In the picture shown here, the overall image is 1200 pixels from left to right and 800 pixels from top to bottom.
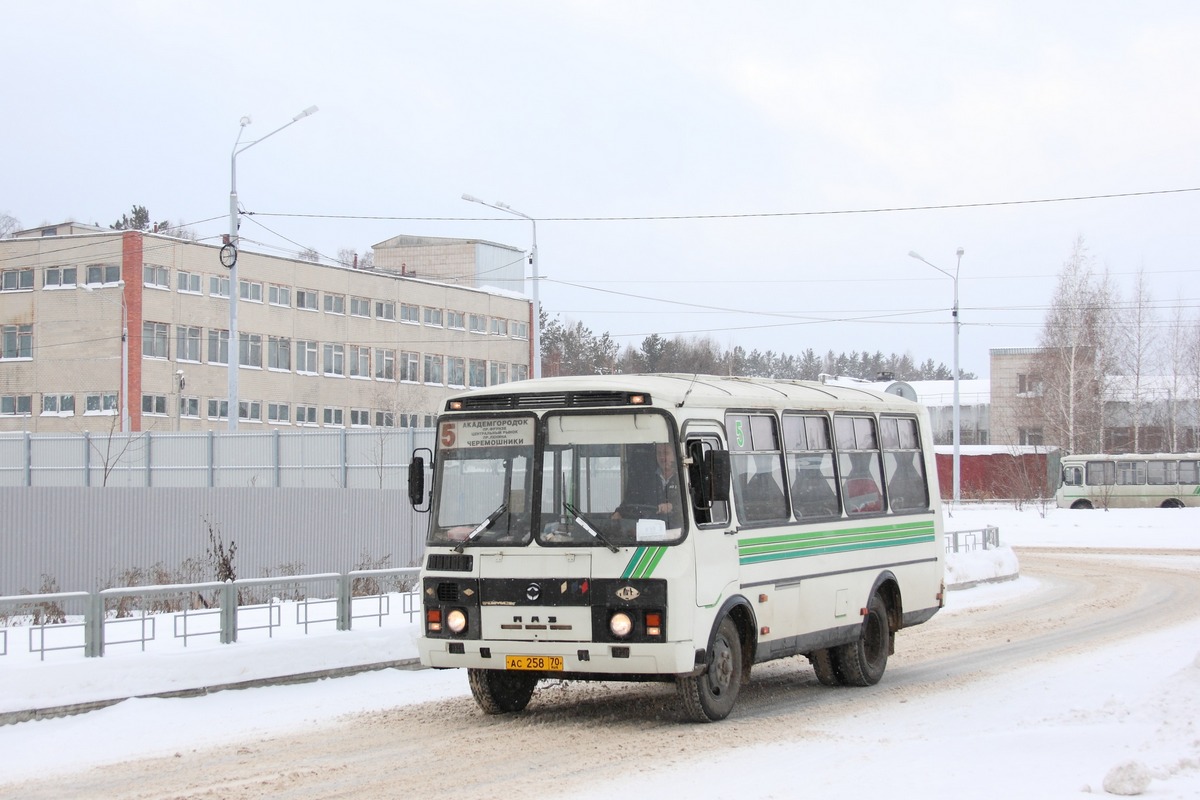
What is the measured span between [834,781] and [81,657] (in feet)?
24.0

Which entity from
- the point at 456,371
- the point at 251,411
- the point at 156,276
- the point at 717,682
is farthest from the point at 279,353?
the point at 717,682

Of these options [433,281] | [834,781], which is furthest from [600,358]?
[834,781]

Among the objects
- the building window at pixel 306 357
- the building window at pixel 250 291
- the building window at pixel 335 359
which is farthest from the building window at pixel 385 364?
the building window at pixel 250 291

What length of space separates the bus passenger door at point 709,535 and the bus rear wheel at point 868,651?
9.10 ft

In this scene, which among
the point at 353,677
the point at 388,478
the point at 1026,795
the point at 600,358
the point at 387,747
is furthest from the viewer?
the point at 600,358

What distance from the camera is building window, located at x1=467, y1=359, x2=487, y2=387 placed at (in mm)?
80562

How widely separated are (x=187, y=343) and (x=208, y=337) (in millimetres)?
1259

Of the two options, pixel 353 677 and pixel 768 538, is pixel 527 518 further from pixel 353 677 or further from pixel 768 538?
pixel 353 677

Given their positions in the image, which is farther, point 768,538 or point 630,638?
point 768,538

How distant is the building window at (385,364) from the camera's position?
75.3 metres

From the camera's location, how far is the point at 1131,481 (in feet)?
204

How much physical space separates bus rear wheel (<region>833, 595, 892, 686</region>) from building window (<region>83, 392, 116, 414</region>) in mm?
53729

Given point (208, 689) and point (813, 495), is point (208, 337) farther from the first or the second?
point (813, 495)

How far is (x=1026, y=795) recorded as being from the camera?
826 centimetres
